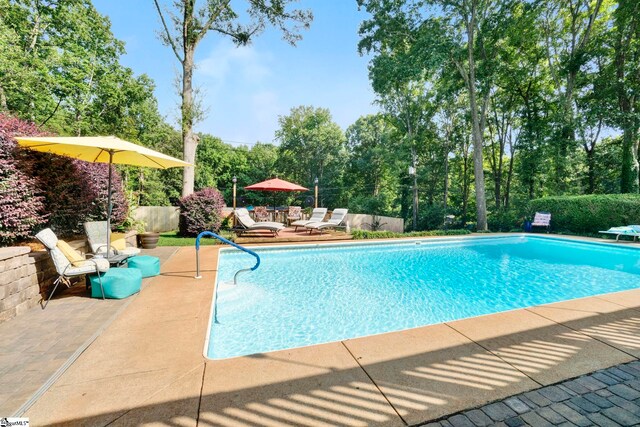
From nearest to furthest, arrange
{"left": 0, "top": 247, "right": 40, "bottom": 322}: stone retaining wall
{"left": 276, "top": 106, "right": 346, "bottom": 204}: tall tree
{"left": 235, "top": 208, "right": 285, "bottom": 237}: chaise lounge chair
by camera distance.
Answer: {"left": 0, "top": 247, "right": 40, "bottom": 322}: stone retaining wall
{"left": 235, "top": 208, "right": 285, "bottom": 237}: chaise lounge chair
{"left": 276, "top": 106, "right": 346, "bottom": 204}: tall tree

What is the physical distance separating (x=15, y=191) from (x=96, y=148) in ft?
4.19

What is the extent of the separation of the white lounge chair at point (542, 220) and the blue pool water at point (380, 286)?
8.86 ft

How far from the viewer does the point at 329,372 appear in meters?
2.32

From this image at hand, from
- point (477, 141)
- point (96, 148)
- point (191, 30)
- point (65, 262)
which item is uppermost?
point (191, 30)

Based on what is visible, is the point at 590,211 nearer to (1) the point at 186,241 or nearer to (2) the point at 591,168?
(2) the point at 591,168

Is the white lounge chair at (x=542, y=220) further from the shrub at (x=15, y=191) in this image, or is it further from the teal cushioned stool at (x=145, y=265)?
the shrub at (x=15, y=191)

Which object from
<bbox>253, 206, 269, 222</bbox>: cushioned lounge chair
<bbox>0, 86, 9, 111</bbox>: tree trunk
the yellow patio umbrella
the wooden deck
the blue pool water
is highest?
<bbox>0, 86, 9, 111</bbox>: tree trunk

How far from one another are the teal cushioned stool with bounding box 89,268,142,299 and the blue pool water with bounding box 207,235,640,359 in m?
1.29

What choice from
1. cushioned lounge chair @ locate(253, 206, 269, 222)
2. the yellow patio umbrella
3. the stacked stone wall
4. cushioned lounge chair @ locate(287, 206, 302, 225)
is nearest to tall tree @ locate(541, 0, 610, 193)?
cushioned lounge chair @ locate(287, 206, 302, 225)

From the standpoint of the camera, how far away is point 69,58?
50.6 feet

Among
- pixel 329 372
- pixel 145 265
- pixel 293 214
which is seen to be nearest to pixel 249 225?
pixel 293 214

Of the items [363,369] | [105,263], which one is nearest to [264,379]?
[363,369]

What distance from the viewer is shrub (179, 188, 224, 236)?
994 cm

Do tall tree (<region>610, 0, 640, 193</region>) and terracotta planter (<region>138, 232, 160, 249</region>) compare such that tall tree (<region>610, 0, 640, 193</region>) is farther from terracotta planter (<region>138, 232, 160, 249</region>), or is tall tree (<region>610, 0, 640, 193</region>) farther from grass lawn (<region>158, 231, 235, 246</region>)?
terracotta planter (<region>138, 232, 160, 249</region>)
